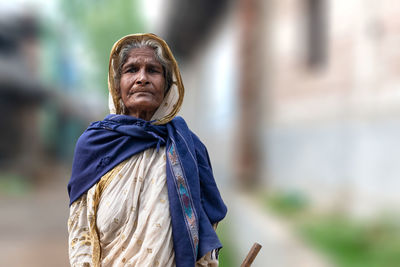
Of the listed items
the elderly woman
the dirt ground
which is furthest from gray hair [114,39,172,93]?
the dirt ground

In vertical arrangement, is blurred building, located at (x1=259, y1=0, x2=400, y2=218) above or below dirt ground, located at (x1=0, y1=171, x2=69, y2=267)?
above

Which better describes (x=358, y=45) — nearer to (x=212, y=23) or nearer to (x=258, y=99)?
(x=258, y=99)

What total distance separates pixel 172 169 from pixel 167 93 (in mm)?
279

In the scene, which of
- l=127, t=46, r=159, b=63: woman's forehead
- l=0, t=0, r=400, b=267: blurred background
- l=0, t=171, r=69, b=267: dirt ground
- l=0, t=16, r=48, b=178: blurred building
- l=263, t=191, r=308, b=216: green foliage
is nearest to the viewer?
l=127, t=46, r=159, b=63: woman's forehead

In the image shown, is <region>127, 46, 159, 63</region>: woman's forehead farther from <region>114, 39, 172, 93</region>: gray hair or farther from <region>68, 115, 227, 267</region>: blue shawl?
<region>68, 115, 227, 267</region>: blue shawl

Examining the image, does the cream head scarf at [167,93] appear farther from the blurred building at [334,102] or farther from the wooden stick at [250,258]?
the blurred building at [334,102]

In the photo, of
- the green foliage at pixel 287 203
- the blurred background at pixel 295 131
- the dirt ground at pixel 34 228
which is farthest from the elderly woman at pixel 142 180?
the dirt ground at pixel 34 228

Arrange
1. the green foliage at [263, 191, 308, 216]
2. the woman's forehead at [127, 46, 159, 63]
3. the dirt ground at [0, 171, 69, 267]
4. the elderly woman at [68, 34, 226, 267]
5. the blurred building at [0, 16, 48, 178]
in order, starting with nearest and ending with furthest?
the elderly woman at [68, 34, 226, 267], the woman's forehead at [127, 46, 159, 63], the green foliage at [263, 191, 308, 216], the dirt ground at [0, 171, 69, 267], the blurred building at [0, 16, 48, 178]

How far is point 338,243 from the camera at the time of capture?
3695mm

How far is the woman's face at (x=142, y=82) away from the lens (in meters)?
1.65

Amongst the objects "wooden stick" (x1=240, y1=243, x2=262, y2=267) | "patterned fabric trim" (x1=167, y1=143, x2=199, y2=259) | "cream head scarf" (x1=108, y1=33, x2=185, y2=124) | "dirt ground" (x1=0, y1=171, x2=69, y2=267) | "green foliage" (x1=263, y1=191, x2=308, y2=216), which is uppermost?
"cream head scarf" (x1=108, y1=33, x2=185, y2=124)

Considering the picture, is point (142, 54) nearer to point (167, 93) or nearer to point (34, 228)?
point (167, 93)

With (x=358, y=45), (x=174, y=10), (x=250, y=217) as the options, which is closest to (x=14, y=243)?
(x=250, y=217)

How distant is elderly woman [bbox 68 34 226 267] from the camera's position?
1.56 m
